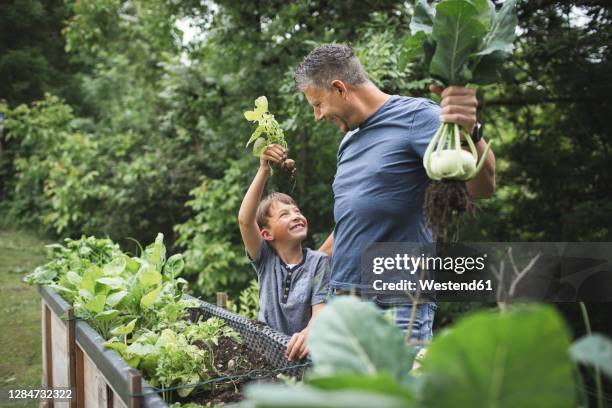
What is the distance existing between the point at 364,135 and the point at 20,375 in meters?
4.24

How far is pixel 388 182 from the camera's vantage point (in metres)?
1.87

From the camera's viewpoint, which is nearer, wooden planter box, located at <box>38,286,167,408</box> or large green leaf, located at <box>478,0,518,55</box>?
large green leaf, located at <box>478,0,518,55</box>

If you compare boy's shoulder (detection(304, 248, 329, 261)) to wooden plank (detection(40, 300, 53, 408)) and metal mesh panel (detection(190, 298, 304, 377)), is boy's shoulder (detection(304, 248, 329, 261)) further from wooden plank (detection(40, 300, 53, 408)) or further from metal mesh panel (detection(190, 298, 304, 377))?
wooden plank (detection(40, 300, 53, 408))

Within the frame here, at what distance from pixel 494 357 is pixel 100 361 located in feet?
5.38

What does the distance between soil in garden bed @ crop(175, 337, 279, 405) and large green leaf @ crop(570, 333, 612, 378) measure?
137 centimetres

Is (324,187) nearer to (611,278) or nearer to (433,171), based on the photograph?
(611,278)

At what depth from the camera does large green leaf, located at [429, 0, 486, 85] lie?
1182mm

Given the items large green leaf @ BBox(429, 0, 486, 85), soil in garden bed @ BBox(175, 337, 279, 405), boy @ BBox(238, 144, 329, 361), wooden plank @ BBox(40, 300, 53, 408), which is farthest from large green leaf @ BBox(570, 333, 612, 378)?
wooden plank @ BBox(40, 300, 53, 408)

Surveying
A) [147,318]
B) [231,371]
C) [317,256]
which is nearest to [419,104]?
[317,256]

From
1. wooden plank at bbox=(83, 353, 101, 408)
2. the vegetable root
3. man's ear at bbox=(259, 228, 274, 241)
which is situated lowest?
wooden plank at bbox=(83, 353, 101, 408)

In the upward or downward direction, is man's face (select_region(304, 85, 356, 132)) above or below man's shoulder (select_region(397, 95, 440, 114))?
above

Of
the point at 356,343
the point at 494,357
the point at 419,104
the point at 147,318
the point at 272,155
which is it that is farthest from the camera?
the point at 147,318

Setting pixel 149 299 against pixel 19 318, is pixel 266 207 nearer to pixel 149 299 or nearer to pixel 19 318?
pixel 149 299

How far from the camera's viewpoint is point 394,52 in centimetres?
388
